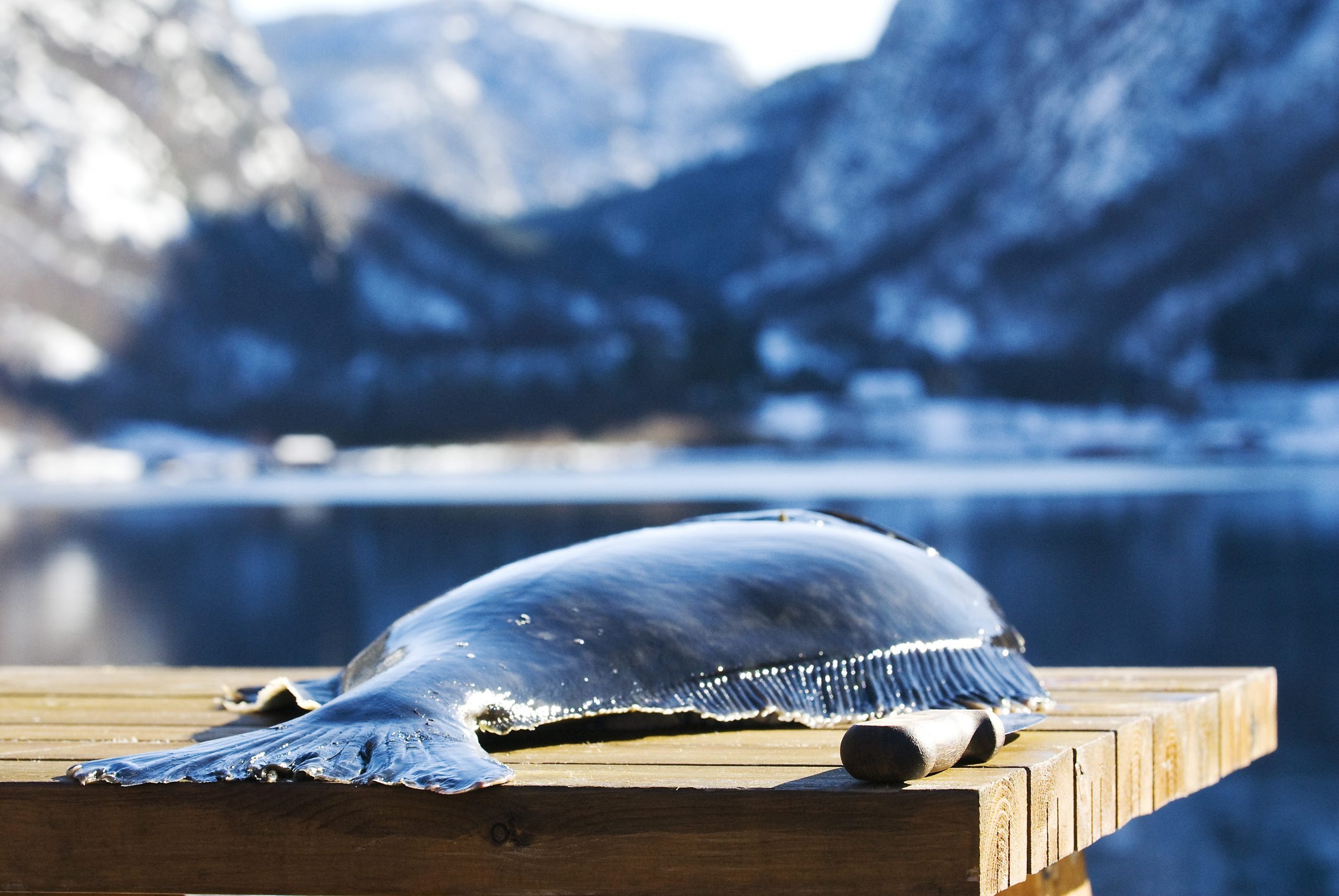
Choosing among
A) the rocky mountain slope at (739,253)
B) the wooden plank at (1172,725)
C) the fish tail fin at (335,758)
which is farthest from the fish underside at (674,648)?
the rocky mountain slope at (739,253)

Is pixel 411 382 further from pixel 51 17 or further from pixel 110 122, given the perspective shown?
pixel 51 17

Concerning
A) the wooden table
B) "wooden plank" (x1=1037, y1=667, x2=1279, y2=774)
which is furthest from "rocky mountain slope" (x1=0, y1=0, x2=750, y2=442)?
the wooden table

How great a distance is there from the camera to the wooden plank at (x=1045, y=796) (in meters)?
2.67

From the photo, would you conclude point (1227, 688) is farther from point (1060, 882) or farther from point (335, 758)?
point (335, 758)

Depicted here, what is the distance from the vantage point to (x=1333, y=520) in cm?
2662

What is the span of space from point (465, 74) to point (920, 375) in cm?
11881

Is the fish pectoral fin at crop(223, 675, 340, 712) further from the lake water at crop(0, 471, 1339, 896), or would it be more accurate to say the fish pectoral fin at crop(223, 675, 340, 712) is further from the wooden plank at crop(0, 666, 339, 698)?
the lake water at crop(0, 471, 1339, 896)

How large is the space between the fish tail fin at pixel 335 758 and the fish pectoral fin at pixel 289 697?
27.1 inches

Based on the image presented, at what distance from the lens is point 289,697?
11.9ft

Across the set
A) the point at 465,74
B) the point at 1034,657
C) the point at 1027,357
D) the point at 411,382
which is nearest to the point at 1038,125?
the point at 1027,357

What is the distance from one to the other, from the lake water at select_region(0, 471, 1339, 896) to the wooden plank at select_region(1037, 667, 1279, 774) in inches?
155

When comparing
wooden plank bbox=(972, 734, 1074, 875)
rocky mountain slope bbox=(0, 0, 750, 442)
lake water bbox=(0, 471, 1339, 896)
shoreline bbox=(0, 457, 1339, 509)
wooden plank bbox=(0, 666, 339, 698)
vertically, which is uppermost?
rocky mountain slope bbox=(0, 0, 750, 442)

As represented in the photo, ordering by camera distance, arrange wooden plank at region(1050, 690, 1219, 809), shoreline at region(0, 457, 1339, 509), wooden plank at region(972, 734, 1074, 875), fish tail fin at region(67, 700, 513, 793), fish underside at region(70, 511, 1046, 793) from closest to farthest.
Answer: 1. fish tail fin at region(67, 700, 513, 793)
2. wooden plank at region(972, 734, 1074, 875)
3. fish underside at region(70, 511, 1046, 793)
4. wooden plank at region(1050, 690, 1219, 809)
5. shoreline at region(0, 457, 1339, 509)

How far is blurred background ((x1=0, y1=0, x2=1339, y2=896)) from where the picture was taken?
62.6 feet
